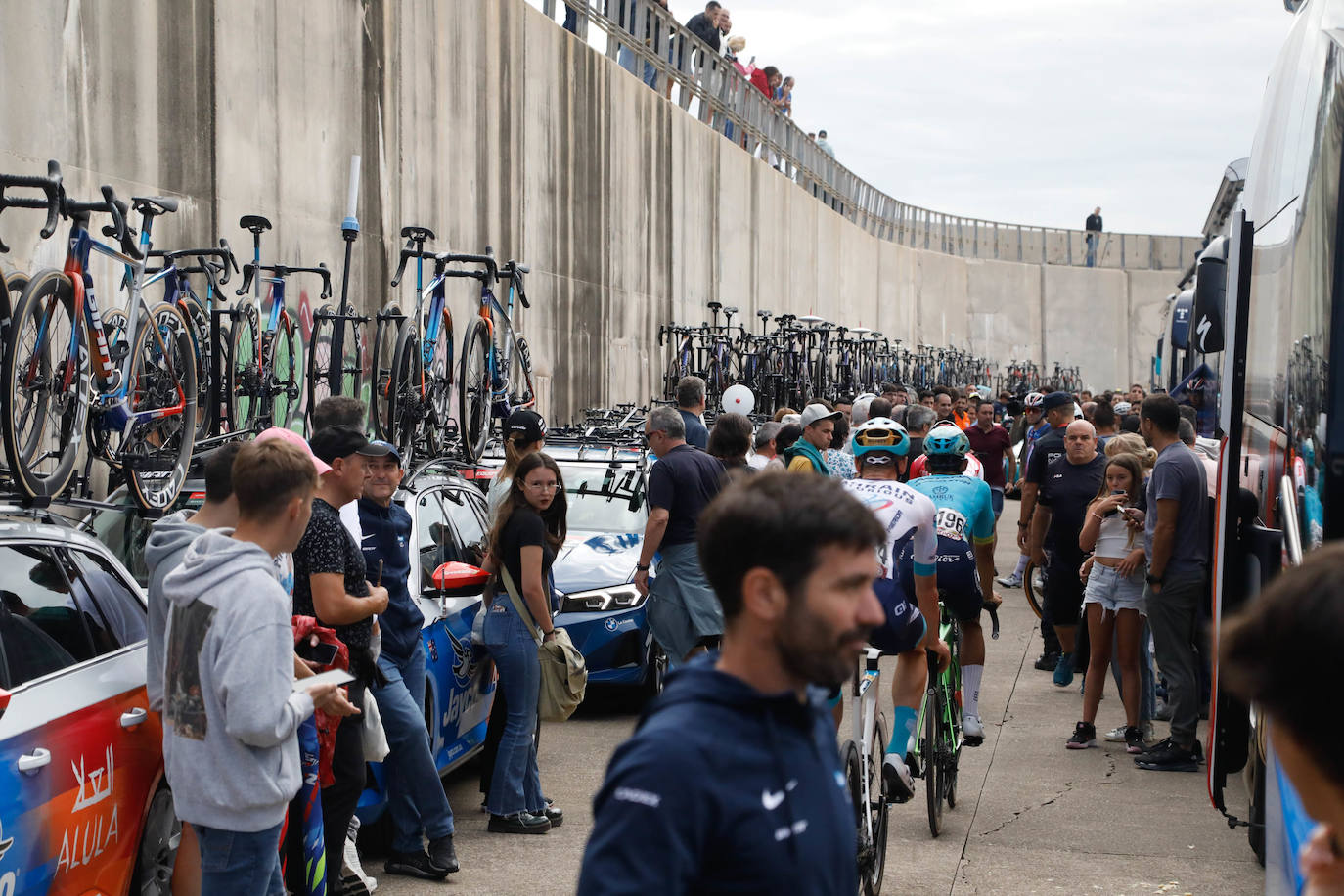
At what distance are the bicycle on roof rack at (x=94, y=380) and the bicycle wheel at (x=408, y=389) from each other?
2283 mm

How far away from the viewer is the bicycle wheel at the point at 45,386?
6254 mm

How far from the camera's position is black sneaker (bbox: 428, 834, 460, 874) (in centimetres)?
662

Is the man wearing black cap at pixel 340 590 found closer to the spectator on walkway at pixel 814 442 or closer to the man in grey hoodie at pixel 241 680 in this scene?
the man in grey hoodie at pixel 241 680

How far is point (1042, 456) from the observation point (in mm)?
12133

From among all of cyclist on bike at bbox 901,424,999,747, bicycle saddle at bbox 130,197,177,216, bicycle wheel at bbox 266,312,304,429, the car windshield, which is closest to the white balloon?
the car windshield

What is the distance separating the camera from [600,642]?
10094mm

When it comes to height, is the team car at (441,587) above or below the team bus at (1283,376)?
below

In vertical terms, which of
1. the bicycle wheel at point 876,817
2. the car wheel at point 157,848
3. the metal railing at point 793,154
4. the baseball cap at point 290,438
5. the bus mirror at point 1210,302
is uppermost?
the metal railing at point 793,154

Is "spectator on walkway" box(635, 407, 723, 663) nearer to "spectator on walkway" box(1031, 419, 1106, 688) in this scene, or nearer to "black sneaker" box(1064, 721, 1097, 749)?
"black sneaker" box(1064, 721, 1097, 749)

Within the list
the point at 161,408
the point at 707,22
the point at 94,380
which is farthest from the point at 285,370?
the point at 707,22

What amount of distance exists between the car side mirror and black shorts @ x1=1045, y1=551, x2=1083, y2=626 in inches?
212

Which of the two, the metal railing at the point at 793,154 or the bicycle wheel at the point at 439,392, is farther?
the metal railing at the point at 793,154

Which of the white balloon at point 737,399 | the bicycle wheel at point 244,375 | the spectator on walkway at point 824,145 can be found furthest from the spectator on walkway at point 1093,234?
the bicycle wheel at point 244,375

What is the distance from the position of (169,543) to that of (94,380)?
8.97 feet
